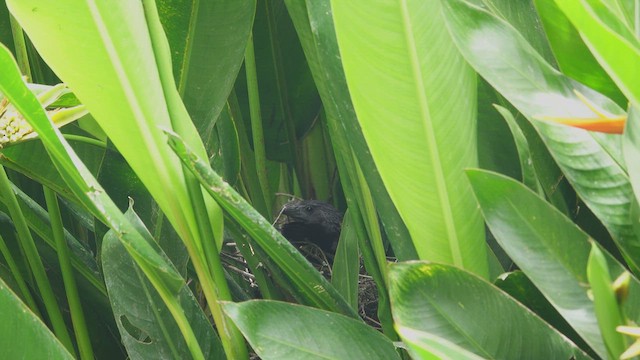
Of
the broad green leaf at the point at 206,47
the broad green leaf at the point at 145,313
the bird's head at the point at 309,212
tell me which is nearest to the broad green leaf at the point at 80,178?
the broad green leaf at the point at 145,313

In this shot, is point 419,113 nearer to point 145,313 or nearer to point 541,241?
point 541,241

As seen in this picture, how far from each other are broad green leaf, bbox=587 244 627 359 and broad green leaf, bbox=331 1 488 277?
17 cm

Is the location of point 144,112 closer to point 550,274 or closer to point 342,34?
point 342,34

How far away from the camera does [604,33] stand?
1.38ft

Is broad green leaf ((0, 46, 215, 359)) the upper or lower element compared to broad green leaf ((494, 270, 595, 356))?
upper

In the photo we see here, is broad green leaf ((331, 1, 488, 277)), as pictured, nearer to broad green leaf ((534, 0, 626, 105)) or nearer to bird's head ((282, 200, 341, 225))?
broad green leaf ((534, 0, 626, 105))

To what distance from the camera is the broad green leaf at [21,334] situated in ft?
1.72

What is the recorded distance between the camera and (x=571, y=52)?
0.65 metres

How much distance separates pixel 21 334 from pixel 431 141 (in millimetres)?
296

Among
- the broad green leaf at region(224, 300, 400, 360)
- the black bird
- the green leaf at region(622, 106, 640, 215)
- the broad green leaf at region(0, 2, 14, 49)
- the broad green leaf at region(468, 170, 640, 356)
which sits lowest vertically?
the black bird

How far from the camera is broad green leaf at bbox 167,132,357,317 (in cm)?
58

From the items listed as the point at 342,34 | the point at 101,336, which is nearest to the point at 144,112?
the point at 342,34

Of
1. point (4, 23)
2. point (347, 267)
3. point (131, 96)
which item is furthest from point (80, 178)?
point (4, 23)

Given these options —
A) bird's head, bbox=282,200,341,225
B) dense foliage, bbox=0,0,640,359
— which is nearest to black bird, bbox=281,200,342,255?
bird's head, bbox=282,200,341,225
